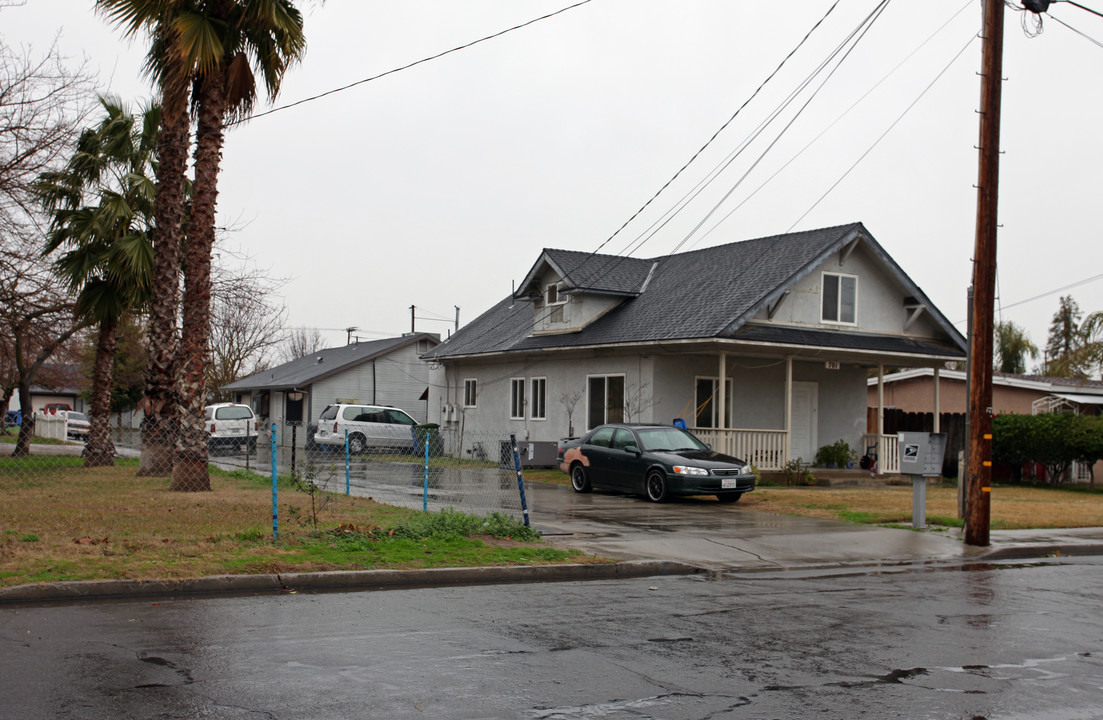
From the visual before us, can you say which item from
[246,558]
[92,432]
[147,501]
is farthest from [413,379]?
[246,558]

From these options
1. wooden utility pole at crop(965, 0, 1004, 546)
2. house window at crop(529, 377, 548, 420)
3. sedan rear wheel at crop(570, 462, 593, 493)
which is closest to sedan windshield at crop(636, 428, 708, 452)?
sedan rear wheel at crop(570, 462, 593, 493)

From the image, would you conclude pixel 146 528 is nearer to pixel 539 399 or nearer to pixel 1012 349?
pixel 539 399

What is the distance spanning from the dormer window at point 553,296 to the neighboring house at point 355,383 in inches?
564

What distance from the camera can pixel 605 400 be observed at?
2700 centimetres

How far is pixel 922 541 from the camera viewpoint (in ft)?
46.9

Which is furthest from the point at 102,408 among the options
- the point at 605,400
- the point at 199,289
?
the point at 605,400

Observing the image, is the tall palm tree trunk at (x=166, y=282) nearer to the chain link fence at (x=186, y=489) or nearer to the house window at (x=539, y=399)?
the chain link fence at (x=186, y=489)

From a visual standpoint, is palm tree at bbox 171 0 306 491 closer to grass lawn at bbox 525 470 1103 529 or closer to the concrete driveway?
the concrete driveway

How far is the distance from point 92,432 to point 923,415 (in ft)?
74.2

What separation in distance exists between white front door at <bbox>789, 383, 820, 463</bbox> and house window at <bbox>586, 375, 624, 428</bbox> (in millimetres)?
4792

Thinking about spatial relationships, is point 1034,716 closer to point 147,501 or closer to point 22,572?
point 22,572

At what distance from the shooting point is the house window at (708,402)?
26.2 meters

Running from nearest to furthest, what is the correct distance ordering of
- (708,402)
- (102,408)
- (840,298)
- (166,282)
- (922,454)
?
(922,454)
(166,282)
(102,408)
(708,402)
(840,298)

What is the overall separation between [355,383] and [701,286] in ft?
69.6
